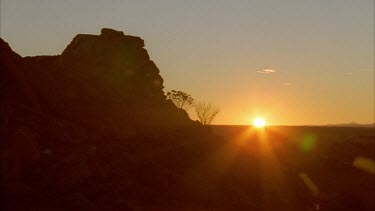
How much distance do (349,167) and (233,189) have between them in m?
25.6

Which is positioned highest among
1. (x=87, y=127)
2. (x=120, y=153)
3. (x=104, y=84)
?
(x=104, y=84)

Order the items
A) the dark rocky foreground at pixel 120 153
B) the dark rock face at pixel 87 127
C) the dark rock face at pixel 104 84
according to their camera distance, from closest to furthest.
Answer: the dark rock face at pixel 87 127 < the dark rocky foreground at pixel 120 153 < the dark rock face at pixel 104 84

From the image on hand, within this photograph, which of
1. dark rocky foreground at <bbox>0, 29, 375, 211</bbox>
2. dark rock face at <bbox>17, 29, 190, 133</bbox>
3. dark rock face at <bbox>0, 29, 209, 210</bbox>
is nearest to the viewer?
dark rock face at <bbox>0, 29, 209, 210</bbox>

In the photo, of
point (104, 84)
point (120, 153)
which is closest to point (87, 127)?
point (120, 153)

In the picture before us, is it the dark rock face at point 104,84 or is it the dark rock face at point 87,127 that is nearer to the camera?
the dark rock face at point 87,127

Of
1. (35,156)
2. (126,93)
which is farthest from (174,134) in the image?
(35,156)

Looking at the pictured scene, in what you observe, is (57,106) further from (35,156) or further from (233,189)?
(233,189)

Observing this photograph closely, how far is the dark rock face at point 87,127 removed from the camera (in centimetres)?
3319

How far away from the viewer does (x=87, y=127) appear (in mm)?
44312

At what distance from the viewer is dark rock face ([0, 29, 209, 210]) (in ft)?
109

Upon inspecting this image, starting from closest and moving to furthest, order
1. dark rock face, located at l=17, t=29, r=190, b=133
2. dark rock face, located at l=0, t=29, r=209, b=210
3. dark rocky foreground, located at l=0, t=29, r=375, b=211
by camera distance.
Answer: dark rock face, located at l=0, t=29, r=209, b=210, dark rocky foreground, located at l=0, t=29, r=375, b=211, dark rock face, located at l=17, t=29, r=190, b=133

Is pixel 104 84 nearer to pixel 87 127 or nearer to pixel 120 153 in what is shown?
pixel 87 127

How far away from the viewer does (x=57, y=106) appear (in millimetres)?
44062

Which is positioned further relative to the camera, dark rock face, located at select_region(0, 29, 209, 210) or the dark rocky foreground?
the dark rocky foreground
